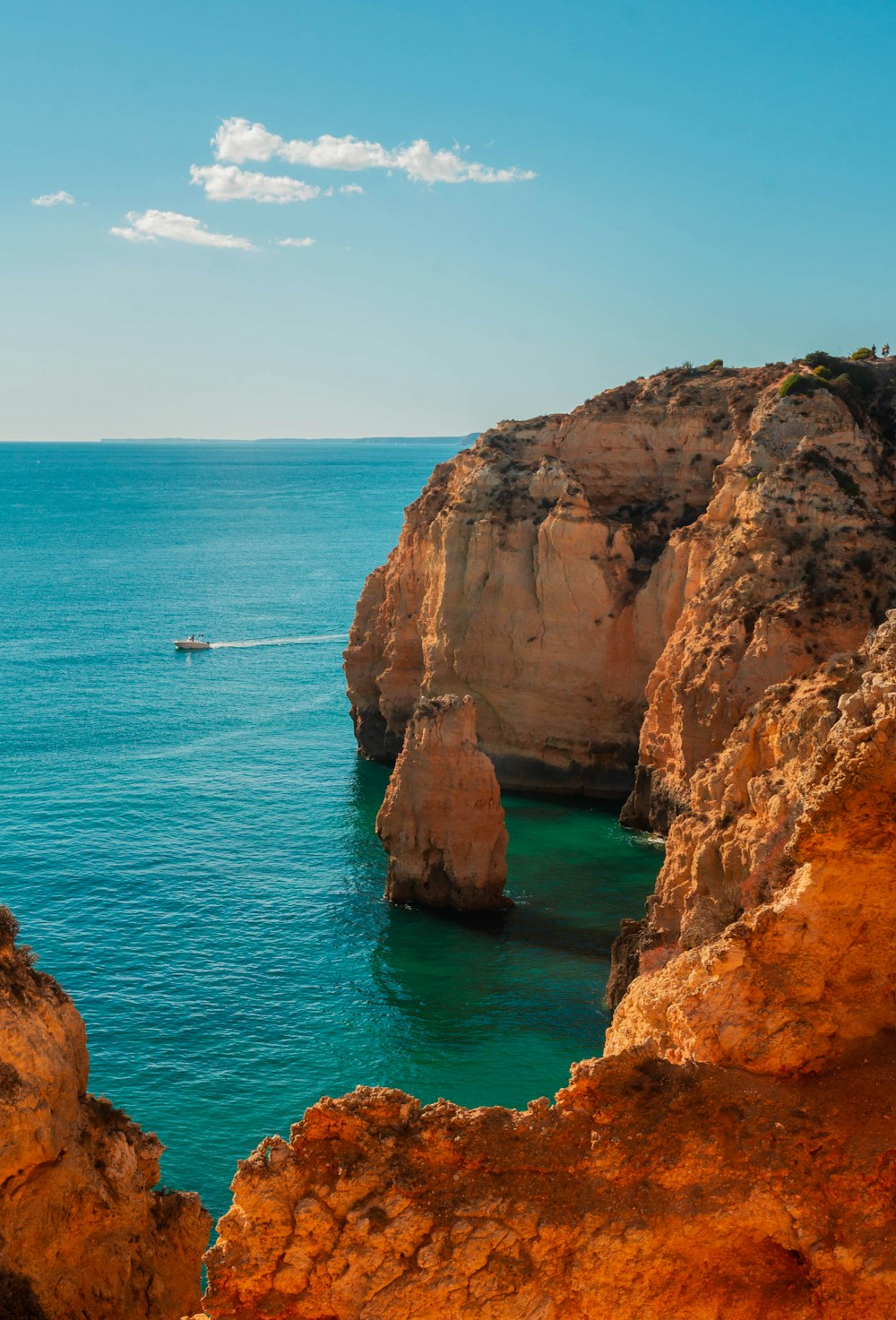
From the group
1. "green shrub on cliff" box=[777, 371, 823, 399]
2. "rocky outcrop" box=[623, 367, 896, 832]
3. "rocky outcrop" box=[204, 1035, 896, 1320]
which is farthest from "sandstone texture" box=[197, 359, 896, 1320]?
"green shrub on cliff" box=[777, 371, 823, 399]

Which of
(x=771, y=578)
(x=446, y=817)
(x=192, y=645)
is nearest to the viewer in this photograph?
(x=446, y=817)

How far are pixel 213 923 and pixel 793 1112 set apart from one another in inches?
1380

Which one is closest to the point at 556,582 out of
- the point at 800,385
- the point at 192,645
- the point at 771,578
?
the point at 800,385

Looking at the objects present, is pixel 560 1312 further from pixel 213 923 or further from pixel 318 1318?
pixel 213 923

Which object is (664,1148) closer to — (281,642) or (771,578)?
(771,578)

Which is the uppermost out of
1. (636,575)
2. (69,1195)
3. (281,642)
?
(636,575)

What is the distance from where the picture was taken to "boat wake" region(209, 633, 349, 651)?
332ft

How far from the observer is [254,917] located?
45906 mm

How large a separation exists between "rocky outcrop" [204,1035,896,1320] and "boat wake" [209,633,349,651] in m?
88.9

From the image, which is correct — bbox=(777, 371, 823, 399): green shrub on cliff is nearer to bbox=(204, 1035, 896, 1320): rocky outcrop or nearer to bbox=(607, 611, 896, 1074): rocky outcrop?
bbox=(607, 611, 896, 1074): rocky outcrop

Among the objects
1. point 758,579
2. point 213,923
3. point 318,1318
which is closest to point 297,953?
point 213,923

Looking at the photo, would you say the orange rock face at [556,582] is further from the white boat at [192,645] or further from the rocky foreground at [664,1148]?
the white boat at [192,645]

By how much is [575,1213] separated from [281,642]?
305 ft

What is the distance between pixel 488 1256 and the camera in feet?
37.8
